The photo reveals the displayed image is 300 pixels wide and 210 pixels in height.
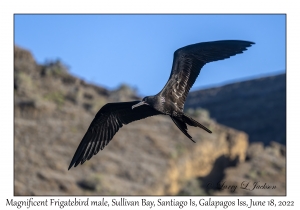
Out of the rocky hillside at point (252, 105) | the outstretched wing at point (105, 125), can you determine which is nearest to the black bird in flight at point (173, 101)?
the outstretched wing at point (105, 125)

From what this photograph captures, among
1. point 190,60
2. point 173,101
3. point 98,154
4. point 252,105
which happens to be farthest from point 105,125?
point 252,105

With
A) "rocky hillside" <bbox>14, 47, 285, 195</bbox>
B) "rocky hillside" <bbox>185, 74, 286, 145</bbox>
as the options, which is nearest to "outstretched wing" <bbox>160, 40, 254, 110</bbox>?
"rocky hillside" <bbox>14, 47, 285, 195</bbox>

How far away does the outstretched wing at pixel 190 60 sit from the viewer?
18750mm

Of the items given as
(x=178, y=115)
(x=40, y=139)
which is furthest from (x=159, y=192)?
(x=178, y=115)

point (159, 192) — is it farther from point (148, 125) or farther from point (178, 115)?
point (178, 115)

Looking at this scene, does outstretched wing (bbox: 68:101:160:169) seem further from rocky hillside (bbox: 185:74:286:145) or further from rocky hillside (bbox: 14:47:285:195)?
rocky hillside (bbox: 185:74:286:145)

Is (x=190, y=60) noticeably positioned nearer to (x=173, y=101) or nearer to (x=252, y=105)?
(x=173, y=101)

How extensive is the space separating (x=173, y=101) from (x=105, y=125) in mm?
2271

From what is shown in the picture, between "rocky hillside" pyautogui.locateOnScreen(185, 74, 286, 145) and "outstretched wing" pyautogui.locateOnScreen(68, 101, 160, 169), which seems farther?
"rocky hillside" pyautogui.locateOnScreen(185, 74, 286, 145)

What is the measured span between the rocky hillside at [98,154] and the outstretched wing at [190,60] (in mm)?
15567

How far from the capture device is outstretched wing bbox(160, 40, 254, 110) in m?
18.8

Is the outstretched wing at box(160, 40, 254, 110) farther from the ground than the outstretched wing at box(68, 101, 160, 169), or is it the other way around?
the outstretched wing at box(160, 40, 254, 110)

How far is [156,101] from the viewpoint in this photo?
60.7 feet

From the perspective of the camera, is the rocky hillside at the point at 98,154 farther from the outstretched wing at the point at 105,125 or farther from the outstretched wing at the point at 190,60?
the outstretched wing at the point at 190,60
